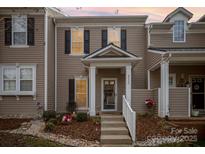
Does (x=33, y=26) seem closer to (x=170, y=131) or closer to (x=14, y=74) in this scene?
(x=14, y=74)

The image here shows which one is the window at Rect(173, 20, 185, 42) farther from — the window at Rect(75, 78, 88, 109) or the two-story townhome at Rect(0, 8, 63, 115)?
the two-story townhome at Rect(0, 8, 63, 115)

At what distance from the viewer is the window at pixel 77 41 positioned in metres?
25.5

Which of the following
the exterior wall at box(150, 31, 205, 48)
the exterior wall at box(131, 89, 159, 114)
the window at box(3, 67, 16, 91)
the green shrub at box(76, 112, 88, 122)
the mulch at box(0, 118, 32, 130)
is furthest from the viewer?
the exterior wall at box(150, 31, 205, 48)

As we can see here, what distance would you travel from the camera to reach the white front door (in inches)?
975

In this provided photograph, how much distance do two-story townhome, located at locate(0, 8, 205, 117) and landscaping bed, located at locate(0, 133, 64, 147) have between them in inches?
243

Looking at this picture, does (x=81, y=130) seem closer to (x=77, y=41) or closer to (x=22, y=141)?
(x=22, y=141)

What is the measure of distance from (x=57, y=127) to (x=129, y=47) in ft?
27.6

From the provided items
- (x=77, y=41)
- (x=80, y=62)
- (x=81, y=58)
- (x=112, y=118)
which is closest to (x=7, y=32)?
(x=77, y=41)

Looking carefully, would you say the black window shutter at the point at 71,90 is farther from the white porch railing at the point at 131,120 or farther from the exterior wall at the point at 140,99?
the white porch railing at the point at 131,120

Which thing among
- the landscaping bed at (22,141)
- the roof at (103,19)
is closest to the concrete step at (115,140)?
the landscaping bed at (22,141)

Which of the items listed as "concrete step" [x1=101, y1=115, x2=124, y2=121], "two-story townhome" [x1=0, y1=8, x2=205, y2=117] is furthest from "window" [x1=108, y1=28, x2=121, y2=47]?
"concrete step" [x1=101, y1=115, x2=124, y2=121]

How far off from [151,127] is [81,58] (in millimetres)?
7476

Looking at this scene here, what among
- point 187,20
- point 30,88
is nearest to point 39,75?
point 30,88

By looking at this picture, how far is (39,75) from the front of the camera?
76.3 feet
